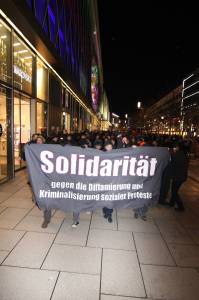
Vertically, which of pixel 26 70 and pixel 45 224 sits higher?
pixel 26 70

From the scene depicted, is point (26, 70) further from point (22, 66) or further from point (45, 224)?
point (45, 224)

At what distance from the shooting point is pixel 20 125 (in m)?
8.52

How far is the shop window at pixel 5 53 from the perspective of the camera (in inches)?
256

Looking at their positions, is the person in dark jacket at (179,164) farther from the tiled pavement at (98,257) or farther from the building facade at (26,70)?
the building facade at (26,70)

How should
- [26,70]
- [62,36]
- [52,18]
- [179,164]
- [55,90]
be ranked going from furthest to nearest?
[55,90]
[62,36]
[52,18]
[26,70]
[179,164]

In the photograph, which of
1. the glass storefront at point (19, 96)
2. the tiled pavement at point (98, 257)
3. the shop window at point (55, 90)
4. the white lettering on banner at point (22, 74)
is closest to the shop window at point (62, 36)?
the shop window at point (55, 90)

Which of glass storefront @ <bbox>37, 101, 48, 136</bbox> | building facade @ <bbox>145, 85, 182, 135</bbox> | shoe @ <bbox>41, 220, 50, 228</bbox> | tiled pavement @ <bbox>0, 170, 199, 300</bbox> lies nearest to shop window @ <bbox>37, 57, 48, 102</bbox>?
glass storefront @ <bbox>37, 101, 48, 136</bbox>

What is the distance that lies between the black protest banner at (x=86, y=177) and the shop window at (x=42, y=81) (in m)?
7.76

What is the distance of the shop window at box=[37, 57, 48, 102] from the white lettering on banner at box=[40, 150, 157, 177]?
25.6 feet

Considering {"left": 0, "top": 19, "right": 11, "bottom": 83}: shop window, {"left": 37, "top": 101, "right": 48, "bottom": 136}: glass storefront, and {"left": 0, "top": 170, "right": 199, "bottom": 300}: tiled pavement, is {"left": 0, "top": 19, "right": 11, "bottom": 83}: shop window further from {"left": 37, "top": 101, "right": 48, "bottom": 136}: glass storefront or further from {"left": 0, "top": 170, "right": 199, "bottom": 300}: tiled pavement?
{"left": 0, "top": 170, "right": 199, "bottom": 300}: tiled pavement

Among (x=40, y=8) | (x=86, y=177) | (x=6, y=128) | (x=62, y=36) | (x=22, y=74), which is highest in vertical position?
(x=62, y=36)

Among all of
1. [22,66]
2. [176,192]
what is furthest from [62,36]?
[176,192]

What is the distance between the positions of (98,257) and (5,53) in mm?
7545

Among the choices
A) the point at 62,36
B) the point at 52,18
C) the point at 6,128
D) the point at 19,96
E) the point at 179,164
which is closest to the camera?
the point at 179,164
